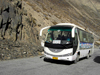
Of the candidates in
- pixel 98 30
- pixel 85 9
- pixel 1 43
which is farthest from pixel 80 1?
pixel 1 43

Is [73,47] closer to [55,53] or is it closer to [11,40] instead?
[55,53]

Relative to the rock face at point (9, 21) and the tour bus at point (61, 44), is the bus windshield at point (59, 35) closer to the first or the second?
the tour bus at point (61, 44)

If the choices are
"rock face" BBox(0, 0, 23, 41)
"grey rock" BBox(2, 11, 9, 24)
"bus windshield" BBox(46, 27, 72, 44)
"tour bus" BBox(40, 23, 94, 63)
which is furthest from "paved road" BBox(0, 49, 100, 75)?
"grey rock" BBox(2, 11, 9, 24)

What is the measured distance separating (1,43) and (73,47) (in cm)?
757

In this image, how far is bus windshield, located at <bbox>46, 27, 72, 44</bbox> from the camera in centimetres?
938

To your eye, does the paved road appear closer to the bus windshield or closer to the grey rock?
the bus windshield

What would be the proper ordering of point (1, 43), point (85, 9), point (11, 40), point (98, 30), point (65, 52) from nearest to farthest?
point (65, 52) → point (1, 43) → point (11, 40) → point (98, 30) → point (85, 9)

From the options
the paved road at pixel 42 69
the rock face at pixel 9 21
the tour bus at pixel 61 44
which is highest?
the rock face at pixel 9 21

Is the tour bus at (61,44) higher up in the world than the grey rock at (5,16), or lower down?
lower down

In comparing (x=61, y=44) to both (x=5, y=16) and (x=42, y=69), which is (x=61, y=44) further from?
(x=5, y=16)

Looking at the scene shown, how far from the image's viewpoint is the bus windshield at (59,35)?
9383mm

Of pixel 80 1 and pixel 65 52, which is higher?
pixel 80 1

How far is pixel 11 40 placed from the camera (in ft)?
48.4

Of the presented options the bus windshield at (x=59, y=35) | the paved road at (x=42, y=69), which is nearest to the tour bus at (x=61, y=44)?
the bus windshield at (x=59, y=35)
